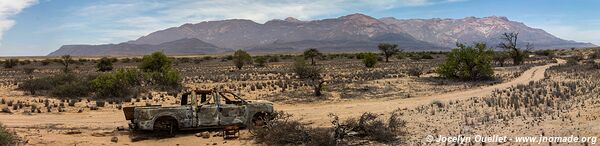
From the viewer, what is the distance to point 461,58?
1340 inches

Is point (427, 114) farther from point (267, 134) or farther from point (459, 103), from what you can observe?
point (267, 134)

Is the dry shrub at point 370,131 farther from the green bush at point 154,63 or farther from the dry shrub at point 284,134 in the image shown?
the green bush at point 154,63

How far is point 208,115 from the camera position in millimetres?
14500

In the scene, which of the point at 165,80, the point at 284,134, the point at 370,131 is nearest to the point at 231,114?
the point at 284,134

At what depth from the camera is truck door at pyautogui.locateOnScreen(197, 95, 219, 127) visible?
14445mm

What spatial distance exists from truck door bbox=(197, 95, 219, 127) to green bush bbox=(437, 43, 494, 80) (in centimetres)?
2180

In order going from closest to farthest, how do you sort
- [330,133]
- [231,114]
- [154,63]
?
[330,133], [231,114], [154,63]

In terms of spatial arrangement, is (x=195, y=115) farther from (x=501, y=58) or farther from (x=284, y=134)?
(x=501, y=58)

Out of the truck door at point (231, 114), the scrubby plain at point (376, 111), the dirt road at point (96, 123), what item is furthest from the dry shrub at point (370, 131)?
the truck door at point (231, 114)

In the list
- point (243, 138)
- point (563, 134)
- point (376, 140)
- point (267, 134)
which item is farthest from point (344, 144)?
point (563, 134)

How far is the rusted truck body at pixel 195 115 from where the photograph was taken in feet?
46.1

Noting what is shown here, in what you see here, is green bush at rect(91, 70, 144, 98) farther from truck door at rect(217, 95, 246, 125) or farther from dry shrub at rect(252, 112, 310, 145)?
dry shrub at rect(252, 112, 310, 145)

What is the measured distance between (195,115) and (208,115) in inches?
14.2

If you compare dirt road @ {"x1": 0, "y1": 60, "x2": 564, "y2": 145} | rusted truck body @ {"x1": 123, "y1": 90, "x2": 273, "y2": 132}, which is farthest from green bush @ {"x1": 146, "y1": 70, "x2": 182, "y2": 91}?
rusted truck body @ {"x1": 123, "y1": 90, "x2": 273, "y2": 132}
